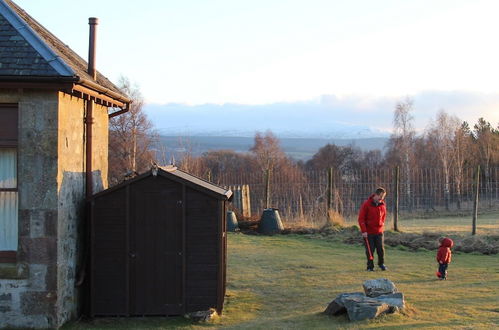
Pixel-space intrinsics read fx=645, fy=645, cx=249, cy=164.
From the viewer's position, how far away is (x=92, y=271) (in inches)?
416

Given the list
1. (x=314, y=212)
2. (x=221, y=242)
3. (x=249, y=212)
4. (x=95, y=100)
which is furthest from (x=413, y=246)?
(x=95, y=100)

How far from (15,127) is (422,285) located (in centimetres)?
836

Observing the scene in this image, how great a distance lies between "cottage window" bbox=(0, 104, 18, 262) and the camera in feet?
32.0

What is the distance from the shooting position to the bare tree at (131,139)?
150 feet

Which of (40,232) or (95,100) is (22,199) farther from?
(95,100)

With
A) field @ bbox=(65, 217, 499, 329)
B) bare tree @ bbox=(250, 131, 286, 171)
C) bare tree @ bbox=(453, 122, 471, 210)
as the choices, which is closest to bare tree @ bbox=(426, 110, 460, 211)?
bare tree @ bbox=(453, 122, 471, 210)

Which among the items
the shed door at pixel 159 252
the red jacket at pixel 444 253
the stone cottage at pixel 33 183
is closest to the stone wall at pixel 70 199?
the stone cottage at pixel 33 183

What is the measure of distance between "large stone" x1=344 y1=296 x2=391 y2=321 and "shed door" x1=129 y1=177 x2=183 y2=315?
2.75 m

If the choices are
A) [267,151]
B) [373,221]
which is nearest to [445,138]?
[267,151]

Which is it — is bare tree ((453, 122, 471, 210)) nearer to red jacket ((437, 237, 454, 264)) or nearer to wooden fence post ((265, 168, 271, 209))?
wooden fence post ((265, 168, 271, 209))

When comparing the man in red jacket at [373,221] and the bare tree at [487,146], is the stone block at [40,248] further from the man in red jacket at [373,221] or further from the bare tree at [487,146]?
the bare tree at [487,146]

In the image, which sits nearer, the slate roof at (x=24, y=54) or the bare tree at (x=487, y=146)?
the slate roof at (x=24, y=54)

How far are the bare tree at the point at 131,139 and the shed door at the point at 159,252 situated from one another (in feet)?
109

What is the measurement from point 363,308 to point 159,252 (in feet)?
11.1
